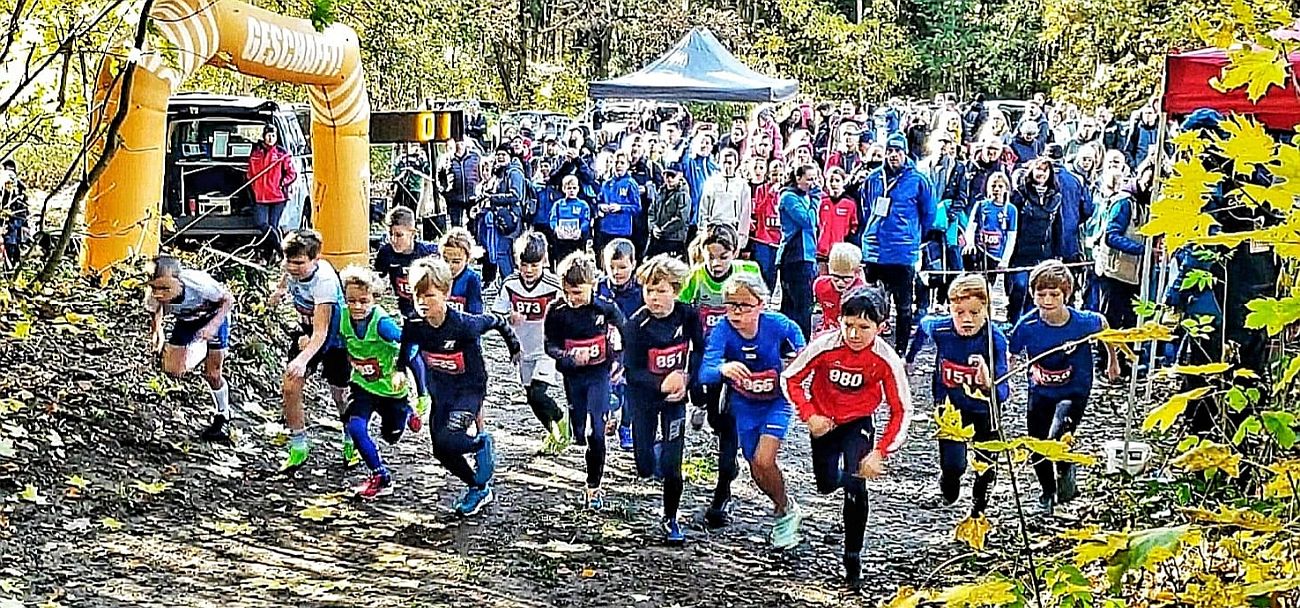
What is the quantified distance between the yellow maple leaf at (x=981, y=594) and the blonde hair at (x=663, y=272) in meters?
5.33

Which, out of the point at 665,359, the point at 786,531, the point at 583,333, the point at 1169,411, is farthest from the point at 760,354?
the point at 1169,411

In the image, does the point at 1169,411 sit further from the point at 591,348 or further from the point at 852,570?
the point at 591,348

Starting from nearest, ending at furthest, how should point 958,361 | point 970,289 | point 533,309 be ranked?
point 970,289, point 958,361, point 533,309

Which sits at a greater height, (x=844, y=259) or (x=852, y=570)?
(x=844, y=259)

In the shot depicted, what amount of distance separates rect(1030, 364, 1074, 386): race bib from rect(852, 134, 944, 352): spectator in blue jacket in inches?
162

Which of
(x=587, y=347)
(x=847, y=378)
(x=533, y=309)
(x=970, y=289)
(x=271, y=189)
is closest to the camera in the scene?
(x=847, y=378)

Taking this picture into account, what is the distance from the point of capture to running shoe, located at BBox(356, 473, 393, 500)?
319 inches

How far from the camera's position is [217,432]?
9.17 metres

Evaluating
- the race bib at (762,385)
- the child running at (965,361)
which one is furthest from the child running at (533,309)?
the child running at (965,361)

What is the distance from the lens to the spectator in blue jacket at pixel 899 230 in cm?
1154

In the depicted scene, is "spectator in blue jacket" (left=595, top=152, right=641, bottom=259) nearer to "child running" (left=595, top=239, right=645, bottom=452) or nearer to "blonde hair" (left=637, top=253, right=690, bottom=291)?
"child running" (left=595, top=239, right=645, bottom=452)

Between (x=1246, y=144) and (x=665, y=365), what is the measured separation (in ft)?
18.7

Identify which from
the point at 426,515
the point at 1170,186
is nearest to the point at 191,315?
the point at 426,515

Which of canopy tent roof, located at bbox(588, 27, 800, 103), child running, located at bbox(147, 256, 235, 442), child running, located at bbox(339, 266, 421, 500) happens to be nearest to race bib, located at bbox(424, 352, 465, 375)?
child running, located at bbox(339, 266, 421, 500)
